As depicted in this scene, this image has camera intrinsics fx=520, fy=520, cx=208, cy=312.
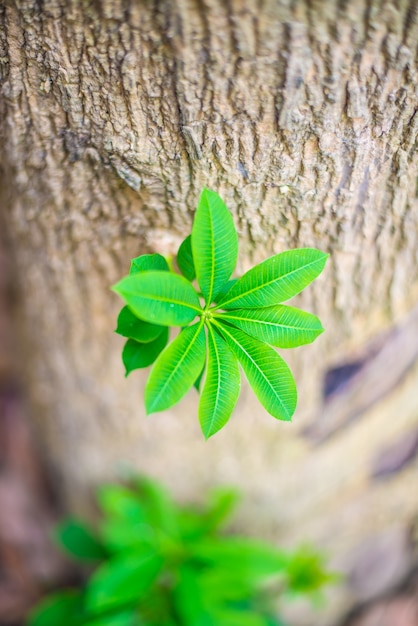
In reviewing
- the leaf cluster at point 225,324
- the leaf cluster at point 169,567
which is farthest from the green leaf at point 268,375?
the leaf cluster at point 169,567

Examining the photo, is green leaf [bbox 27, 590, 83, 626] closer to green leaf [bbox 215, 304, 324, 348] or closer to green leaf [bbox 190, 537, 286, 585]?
green leaf [bbox 190, 537, 286, 585]

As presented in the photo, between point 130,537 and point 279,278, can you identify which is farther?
point 130,537

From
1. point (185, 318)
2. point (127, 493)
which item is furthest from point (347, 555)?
point (185, 318)

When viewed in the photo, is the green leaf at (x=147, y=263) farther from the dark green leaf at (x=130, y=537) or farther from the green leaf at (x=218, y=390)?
the dark green leaf at (x=130, y=537)

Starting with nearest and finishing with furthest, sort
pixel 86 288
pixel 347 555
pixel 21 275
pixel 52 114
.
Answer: pixel 52 114 → pixel 86 288 → pixel 21 275 → pixel 347 555

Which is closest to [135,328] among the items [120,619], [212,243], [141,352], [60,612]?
[141,352]

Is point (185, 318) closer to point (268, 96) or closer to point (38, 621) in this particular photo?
point (268, 96)

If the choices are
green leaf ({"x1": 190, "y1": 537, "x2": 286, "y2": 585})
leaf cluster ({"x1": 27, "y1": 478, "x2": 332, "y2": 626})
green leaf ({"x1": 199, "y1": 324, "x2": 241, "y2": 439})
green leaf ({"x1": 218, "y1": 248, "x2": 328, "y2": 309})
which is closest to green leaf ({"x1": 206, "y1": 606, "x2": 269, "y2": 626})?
leaf cluster ({"x1": 27, "y1": 478, "x2": 332, "y2": 626})

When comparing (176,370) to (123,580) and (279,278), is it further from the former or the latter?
(123,580)

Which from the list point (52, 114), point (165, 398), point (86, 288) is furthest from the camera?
point (86, 288)
